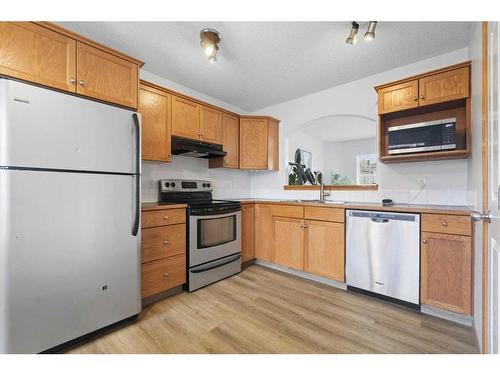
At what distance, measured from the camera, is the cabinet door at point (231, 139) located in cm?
319

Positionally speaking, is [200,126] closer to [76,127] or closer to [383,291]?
[76,127]

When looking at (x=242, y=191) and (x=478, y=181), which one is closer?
(x=478, y=181)

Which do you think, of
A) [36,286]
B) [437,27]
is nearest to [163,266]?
[36,286]

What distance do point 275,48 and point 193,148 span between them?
4.48ft

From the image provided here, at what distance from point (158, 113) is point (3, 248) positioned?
5.60ft

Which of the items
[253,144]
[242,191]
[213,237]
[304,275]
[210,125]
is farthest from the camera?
[242,191]

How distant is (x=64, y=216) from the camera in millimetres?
1440

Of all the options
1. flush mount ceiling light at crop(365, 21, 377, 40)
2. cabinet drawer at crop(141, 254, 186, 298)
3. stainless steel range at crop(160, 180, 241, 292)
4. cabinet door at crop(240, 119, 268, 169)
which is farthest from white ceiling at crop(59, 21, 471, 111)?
cabinet drawer at crop(141, 254, 186, 298)

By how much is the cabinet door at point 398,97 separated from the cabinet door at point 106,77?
240 cm

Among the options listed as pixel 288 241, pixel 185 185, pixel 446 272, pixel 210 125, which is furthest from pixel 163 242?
pixel 446 272

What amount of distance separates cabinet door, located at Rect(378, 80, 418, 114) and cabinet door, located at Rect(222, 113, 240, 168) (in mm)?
1894

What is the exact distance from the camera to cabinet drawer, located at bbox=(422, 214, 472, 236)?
1712 mm

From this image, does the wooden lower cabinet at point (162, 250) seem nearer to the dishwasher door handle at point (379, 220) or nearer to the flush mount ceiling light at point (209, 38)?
the flush mount ceiling light at point (209, 38)

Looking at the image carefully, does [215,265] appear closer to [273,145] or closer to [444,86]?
[273,145]
